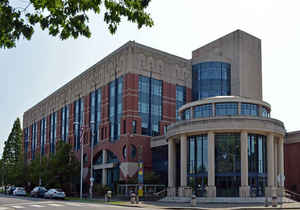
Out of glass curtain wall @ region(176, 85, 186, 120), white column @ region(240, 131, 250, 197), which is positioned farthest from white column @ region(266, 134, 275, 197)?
glass curtain wall @ region(176, 85, 186, 120)

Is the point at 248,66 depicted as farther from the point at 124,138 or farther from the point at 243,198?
the point at 243,198

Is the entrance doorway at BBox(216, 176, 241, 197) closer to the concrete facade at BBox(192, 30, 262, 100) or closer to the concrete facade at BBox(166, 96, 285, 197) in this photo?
the concrete facade at BBox(166, 96, 285, 197)

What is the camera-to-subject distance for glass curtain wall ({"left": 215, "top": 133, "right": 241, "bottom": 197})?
1684 inches

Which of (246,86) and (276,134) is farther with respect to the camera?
(246,86)

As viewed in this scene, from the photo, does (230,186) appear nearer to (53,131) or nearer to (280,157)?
(280,157)

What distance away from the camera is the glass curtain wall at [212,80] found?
69500mm

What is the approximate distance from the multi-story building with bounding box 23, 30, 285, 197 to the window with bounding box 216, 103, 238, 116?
12 centimetres

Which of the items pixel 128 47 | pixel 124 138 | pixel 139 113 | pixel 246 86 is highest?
pixel 128 47

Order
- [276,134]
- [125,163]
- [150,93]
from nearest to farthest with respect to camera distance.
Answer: [276,134] → [125,163] → [150,93]

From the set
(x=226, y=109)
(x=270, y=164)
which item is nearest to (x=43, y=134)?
(x=226, y=109)

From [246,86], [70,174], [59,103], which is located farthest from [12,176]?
[246,86]

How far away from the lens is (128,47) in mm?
63219

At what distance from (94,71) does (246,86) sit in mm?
27617

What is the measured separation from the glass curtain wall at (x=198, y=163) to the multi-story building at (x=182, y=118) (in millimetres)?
113
